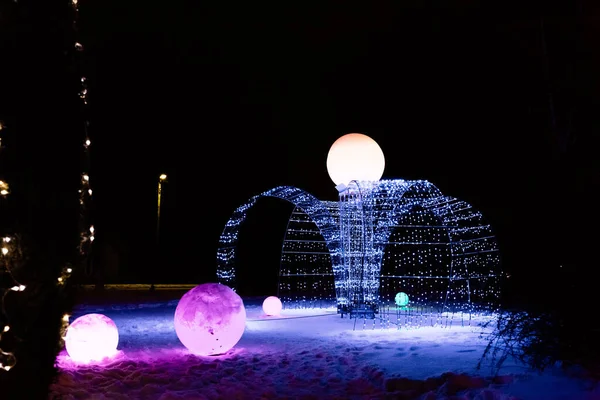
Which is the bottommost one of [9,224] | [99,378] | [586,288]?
[99,378]

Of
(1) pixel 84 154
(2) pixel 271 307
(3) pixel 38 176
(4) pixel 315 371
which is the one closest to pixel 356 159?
(2) pixel 271 307

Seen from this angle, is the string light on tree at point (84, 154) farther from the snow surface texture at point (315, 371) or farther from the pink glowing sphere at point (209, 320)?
the pink glowing sphere at point (209, 320)

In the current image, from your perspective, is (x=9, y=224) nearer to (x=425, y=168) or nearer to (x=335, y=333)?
(x=335, y=333)

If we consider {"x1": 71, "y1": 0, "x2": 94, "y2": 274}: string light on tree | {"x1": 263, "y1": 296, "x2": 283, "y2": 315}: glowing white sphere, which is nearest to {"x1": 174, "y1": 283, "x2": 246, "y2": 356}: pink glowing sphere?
{"x1": 71, "y1": 0, "x2": 94, "y2": 274}: string light on tree

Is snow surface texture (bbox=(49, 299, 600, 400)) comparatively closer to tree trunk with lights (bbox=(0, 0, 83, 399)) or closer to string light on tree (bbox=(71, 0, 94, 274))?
tree trunk with lights (bbox=(0, 0, 83, 399))

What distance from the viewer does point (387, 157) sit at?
61.4ft

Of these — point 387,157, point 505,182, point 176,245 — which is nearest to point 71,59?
point 505,182

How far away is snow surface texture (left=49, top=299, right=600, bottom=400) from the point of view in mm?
4785

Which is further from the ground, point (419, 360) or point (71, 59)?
point (71, 59)

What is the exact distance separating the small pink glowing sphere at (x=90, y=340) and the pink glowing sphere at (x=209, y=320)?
31.9 inches

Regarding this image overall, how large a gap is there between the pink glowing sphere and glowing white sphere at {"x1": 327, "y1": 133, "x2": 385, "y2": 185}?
13.0ft

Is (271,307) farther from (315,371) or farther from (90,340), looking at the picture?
(315,371)

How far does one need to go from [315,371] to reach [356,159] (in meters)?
4.79

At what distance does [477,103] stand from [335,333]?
8.98 m
